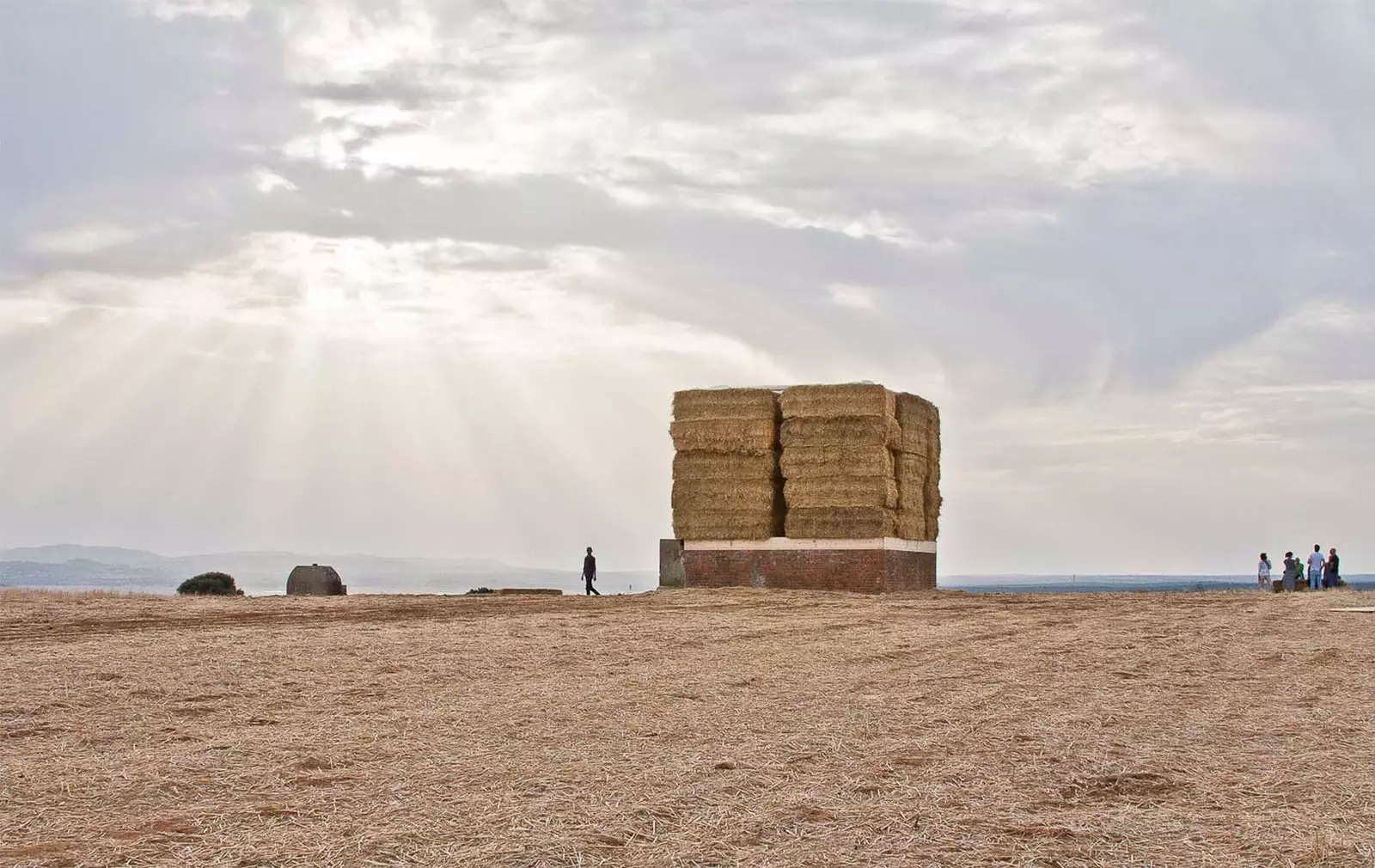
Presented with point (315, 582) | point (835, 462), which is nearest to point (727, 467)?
point (835, 462)

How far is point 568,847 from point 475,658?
7676 millimetres

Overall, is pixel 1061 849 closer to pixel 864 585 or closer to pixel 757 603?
pixel 757 603

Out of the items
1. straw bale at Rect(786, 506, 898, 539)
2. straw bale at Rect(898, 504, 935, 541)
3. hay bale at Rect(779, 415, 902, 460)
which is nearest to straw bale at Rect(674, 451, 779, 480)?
hay bale at Rect(779, 415, 902, 460)

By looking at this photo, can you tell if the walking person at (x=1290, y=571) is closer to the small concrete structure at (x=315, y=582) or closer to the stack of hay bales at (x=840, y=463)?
the stack of hay bales at (x=840, y=463)

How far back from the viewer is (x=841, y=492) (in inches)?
1214

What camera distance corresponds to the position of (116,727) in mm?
8883

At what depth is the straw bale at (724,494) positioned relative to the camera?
31531mm

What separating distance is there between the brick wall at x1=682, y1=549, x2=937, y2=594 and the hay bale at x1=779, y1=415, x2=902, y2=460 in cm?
229

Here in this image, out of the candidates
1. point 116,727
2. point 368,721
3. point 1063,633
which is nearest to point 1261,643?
point 1063,633

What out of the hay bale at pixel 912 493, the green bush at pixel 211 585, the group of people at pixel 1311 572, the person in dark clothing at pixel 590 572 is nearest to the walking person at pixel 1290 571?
the group of people at pixel 1311 572

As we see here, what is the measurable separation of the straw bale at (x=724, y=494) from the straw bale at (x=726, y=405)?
1.43 meters

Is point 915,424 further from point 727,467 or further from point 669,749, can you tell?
point 669,749

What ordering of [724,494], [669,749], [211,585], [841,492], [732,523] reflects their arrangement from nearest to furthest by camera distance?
[669,749]
[211,585]
[841,492]
[732,523]
[724,494]

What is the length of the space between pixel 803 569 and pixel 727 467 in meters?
2.80
